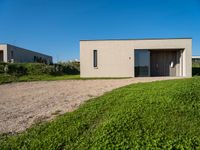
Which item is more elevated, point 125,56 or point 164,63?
point 125,56

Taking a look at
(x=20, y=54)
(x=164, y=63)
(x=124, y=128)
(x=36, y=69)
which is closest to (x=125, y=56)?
(x=164, y=63)

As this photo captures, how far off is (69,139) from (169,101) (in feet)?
10.5

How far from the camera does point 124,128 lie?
4.86 m

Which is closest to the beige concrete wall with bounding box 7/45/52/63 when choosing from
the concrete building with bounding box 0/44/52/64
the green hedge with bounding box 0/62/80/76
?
the concrete building with bounding box 0/44/52/64

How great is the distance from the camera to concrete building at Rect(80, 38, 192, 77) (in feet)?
68.9

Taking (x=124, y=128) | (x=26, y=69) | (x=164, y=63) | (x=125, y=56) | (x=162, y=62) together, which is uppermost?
(x=125, y=56)

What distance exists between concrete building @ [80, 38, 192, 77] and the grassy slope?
1476cm

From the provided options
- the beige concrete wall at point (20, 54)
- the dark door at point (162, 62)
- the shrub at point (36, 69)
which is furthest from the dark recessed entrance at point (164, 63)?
the beige concrete wall at point (20, 54)

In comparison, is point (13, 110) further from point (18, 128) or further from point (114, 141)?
point (114, 141)

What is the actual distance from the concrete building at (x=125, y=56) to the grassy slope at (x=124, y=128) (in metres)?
14.8

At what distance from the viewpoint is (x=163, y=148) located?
13.4ft

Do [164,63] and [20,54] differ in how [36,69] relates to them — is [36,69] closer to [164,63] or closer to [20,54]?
[20,54]

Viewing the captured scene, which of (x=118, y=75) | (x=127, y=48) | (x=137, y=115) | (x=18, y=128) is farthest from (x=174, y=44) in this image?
(x=18, y=128)

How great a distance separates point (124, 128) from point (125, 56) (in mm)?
16845
